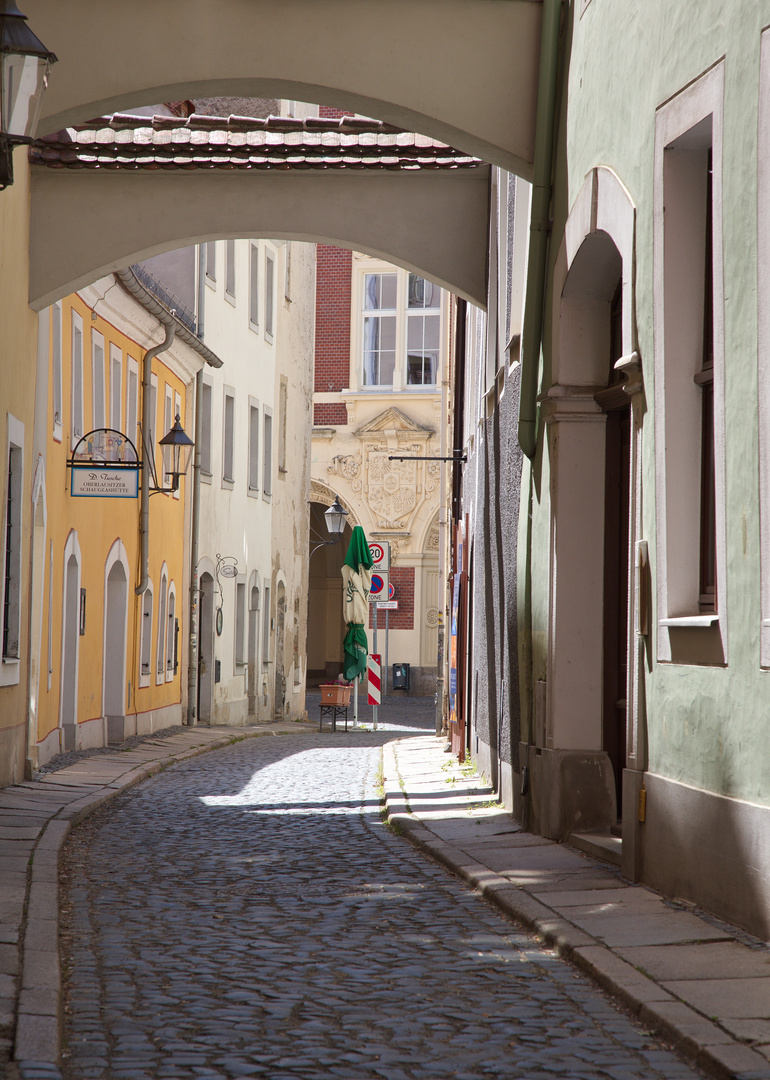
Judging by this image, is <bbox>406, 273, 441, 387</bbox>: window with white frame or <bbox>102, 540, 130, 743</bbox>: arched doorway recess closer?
<bbox>102, 540, 130, 743</bbox>: arched doorway recess

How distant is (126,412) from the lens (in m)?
19.8

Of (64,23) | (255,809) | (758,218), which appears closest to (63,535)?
(255,809)

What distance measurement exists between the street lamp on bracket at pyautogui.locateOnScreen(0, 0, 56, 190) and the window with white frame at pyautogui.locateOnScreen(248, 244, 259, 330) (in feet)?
73.6

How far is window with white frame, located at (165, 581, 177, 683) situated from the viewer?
2294 centimetres

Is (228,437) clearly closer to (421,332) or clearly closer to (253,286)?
(253,286)

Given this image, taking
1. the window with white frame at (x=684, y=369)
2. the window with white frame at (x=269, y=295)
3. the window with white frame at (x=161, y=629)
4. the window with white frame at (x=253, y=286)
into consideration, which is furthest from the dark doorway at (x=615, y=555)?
the window with white frame at (x=269, y=295)

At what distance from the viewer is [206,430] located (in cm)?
2589

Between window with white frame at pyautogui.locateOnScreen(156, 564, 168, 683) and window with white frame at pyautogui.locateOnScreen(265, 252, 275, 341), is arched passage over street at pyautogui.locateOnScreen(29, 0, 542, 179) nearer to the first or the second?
window with white frame at pyautogui.locateOnScreen(156, 564, 168, 683)

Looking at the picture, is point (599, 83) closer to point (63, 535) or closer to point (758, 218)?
point (758, 218)

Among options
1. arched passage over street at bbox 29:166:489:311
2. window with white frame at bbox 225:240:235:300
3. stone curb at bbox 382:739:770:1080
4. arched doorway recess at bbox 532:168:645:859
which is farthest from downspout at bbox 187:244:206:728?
stone curb at bbox 382:739:770:1080

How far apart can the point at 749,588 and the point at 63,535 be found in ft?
37.0

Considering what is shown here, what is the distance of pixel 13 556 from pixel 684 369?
7595mm

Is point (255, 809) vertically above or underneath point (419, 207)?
underneath

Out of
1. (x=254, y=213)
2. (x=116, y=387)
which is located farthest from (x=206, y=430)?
(x=254, y=213)
